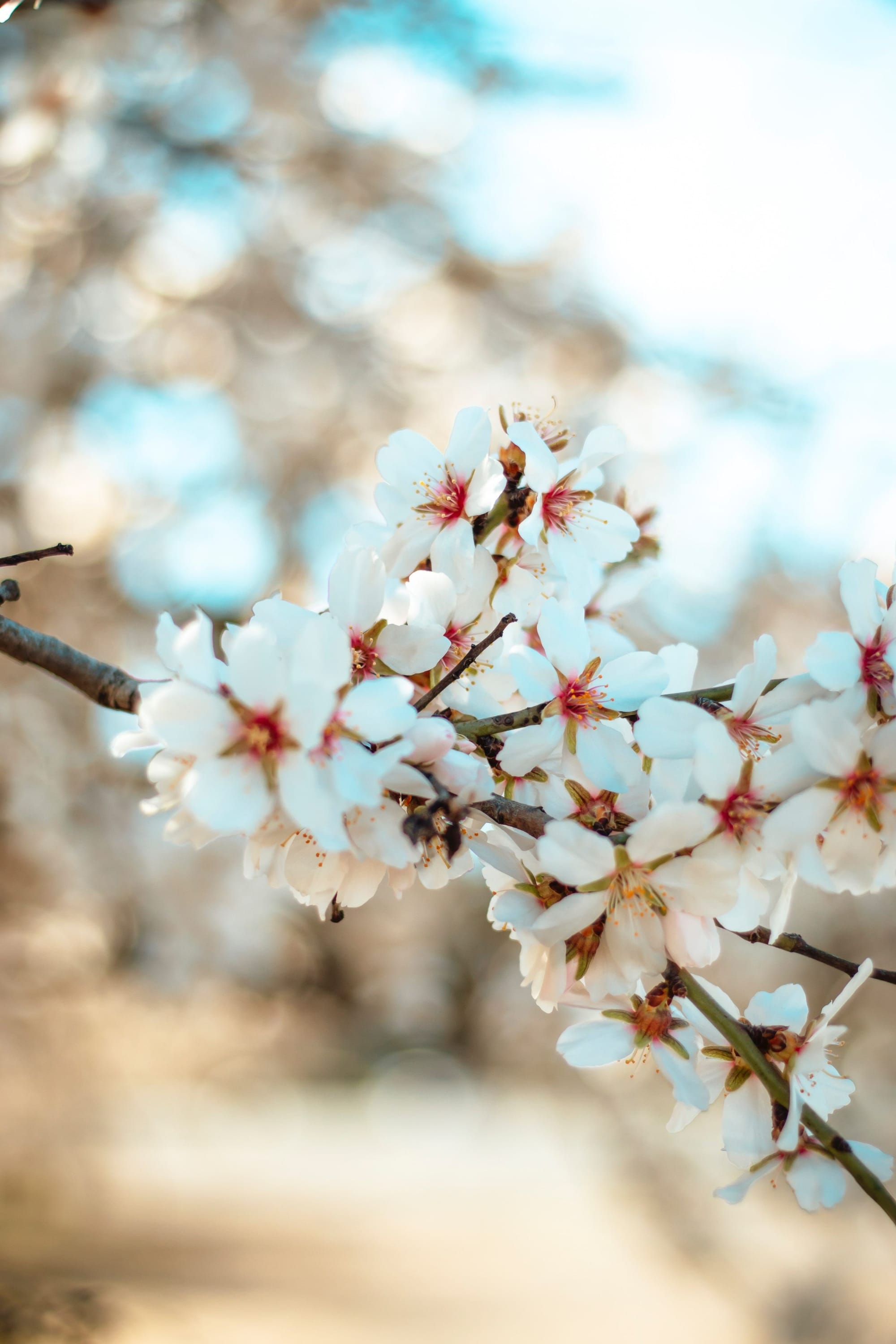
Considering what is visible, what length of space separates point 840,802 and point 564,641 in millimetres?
190

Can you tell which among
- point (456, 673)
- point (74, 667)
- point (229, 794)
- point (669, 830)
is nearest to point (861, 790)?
point (669, 830)

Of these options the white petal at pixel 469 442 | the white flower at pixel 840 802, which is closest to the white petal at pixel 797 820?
the white flower at pixel 840 802

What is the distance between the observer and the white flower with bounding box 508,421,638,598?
0.61 metres

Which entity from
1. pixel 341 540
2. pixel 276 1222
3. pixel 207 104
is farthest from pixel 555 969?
pixel 276 1222

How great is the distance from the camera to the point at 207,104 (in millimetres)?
3191

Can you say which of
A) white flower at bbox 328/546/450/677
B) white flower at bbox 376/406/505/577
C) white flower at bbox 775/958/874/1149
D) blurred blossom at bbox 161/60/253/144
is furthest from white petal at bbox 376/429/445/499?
blurred blossom at bbox 161/60/253/144

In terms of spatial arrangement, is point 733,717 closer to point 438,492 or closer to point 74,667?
point 438,492

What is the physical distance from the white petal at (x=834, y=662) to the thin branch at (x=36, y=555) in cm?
42

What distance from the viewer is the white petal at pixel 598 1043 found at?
0.57 metres

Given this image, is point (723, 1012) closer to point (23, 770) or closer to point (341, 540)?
point (341, 540)

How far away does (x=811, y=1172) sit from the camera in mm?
→ 531

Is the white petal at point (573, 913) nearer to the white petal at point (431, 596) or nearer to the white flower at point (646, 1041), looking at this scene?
the white flower at point (646, 1041)

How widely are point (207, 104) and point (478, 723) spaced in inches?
135

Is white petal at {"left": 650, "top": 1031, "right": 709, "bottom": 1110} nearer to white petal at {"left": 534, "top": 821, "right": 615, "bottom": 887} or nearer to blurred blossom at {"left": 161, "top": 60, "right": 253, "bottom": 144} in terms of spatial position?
white petal at {"left": 534, "top": 821, "right": 615, "bottom": 887}
